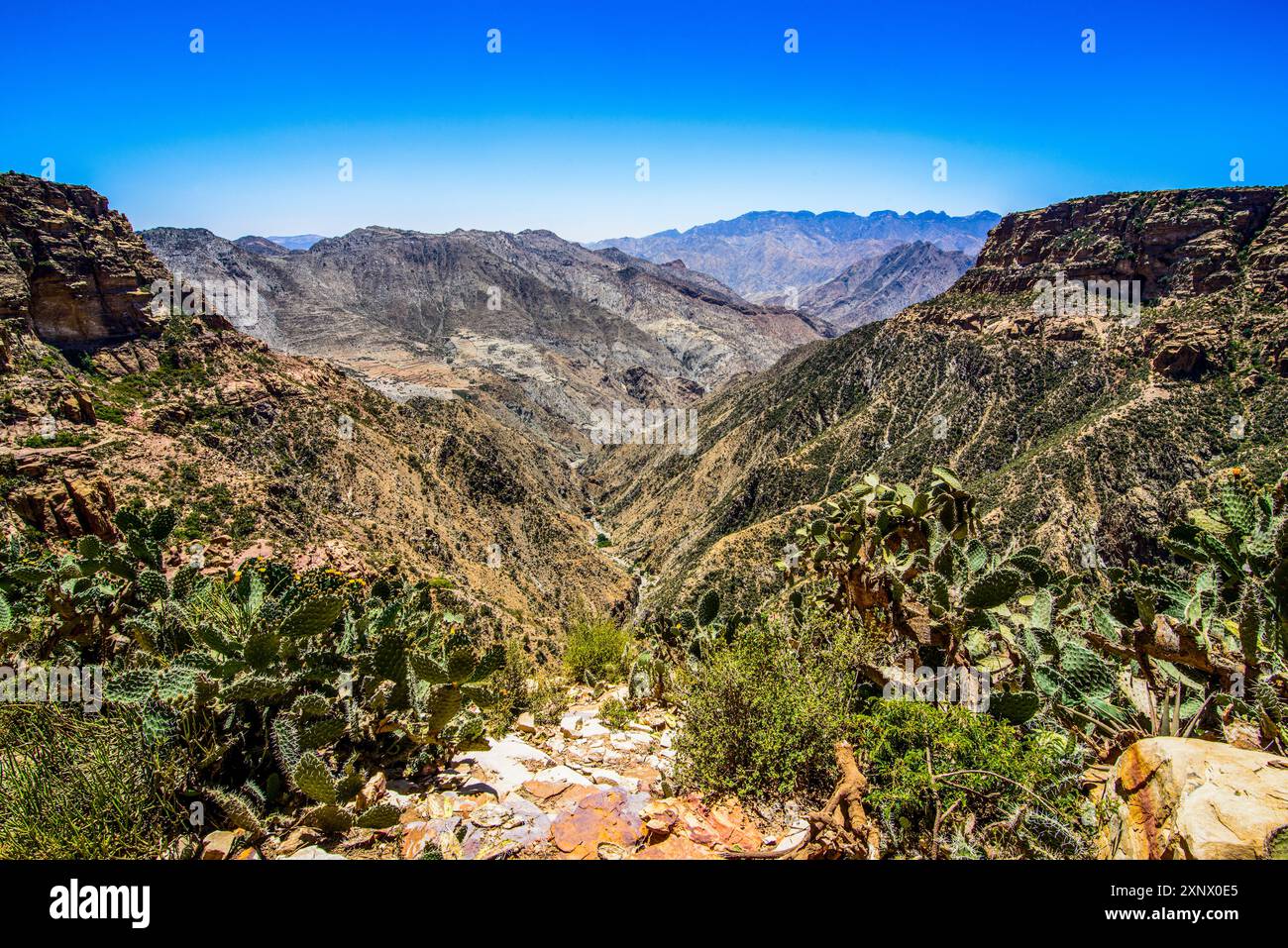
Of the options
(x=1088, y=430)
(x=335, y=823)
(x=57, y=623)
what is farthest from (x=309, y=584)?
(x=1088, y=430)

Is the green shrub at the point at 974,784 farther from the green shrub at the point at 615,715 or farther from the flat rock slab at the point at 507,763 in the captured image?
the green shrub at the point at 615,715

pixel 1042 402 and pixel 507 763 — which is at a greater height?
pixel 1042 402

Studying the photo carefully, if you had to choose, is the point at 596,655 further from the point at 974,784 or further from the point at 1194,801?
the point at 1194,801

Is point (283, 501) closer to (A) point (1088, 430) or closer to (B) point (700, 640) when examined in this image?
(B) point (700, 640)

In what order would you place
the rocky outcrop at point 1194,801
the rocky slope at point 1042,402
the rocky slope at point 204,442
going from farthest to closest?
1. the rocky slope at point 1042,402
2. the rocky slope at point 204,442
3. the rocky outcrop at point 1194,801

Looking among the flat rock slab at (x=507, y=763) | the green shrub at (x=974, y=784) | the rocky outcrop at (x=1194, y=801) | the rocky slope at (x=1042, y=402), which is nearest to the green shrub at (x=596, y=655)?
the flat rock slab at (x=507, y=763)

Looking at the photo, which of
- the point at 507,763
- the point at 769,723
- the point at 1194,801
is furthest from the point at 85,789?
the point at 1194,801

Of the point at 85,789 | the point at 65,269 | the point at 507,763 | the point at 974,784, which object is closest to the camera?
the point at 85,789

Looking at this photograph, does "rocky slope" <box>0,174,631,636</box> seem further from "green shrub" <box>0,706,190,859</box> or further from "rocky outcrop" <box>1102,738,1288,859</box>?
"rocky outcrop" <box>1102,738,1288,859</box>
